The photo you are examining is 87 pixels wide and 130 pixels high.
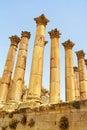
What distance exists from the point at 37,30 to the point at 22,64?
3716 mm

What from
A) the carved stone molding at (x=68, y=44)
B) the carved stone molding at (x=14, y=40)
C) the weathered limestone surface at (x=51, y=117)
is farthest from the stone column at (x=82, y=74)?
the weathered limestone surface at (x=51, y=117)

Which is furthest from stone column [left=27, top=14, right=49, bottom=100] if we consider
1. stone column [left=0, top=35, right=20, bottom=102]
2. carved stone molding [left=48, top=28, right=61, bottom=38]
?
stone column [left=0, top=35, right=20, bottom=102]

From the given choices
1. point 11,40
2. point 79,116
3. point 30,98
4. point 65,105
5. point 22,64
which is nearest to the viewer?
point 79,116

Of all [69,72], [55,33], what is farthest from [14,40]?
[69,72]

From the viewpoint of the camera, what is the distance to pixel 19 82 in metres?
18.2

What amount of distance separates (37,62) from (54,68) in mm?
2888

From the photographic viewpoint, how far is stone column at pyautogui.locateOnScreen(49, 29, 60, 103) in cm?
1772

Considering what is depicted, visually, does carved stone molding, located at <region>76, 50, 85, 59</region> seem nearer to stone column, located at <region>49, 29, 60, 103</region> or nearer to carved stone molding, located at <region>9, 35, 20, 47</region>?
stone column, located at <region>49, 29, 60, 103</region>

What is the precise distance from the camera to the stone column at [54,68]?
698 inches

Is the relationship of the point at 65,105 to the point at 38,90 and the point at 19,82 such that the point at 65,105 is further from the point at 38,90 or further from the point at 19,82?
the point at 19,82

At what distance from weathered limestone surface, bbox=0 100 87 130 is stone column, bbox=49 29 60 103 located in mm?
5274

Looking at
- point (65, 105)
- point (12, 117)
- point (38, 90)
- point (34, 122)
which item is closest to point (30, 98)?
point (38, 90)

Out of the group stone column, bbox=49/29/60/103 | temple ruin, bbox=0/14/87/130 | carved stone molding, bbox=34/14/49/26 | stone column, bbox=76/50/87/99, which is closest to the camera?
temple ruin, bbox=0/14/87/130

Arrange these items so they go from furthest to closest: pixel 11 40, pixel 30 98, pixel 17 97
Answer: pixel 11 40
pixel 17 97
pixel 30 98
